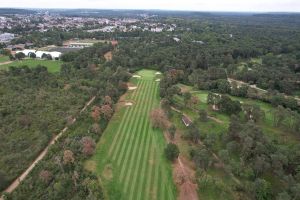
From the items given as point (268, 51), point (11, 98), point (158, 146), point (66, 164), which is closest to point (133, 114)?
point (158, 146)

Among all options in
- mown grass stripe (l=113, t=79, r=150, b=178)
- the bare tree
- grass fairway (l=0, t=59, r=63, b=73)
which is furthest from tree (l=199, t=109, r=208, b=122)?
grass fairway (l=0, t=59, r=63, b=73)

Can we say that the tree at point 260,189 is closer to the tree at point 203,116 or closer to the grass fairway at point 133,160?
the grass fairway at point 133,160

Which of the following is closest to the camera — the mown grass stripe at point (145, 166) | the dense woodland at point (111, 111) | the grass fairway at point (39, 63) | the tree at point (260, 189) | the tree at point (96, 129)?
the tree at point (260, 189)

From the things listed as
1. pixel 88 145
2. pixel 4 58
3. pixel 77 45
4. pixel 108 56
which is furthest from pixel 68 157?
pixel 77 45

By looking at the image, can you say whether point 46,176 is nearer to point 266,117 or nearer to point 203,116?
point 203,116

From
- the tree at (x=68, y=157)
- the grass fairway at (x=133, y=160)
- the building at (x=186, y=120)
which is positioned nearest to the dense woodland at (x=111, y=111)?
the tree at (x=68, y=157)
